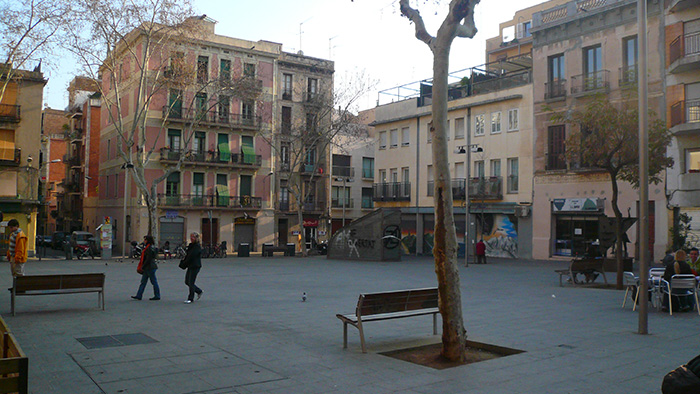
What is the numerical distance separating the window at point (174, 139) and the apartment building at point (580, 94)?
26456 millimetres

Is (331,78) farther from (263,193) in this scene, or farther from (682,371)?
(682,371)

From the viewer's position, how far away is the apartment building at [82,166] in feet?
183

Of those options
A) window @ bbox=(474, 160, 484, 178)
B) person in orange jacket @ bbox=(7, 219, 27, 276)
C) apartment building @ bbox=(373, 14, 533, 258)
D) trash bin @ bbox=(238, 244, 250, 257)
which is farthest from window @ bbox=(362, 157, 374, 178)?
person in orange jacket @ bbox=(7, 219, 27, 276)

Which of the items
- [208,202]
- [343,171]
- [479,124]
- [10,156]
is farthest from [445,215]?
[343,171]

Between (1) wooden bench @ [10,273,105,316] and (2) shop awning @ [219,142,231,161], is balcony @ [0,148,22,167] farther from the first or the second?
(1) wooden bench @ [10,273,105,316]

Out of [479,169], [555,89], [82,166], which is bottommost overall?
[479,169]

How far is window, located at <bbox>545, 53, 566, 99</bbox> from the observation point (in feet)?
112

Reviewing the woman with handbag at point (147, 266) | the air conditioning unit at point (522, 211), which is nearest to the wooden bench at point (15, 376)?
the woman with handbag at point (147, 266)

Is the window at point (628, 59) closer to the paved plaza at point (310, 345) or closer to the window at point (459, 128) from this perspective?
the window at point (459, 128)

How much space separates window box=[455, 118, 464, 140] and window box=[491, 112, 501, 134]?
116 inches

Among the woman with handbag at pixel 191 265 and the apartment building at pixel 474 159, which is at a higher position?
the apartment building at pixel 474 159

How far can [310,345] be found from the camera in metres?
8.91

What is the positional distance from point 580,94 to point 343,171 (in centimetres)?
2876

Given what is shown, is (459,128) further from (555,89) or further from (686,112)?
(686,112)
